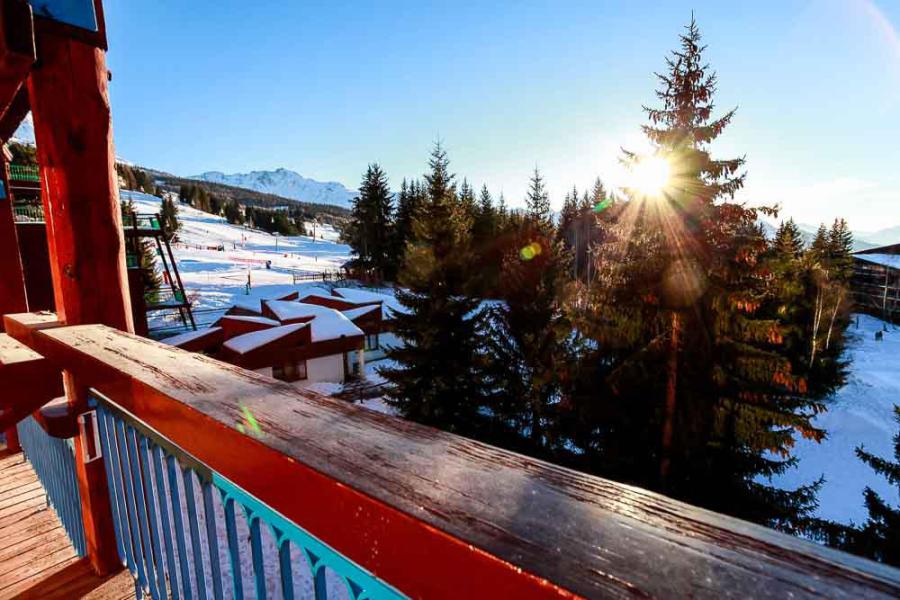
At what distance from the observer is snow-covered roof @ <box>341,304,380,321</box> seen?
2309 cm

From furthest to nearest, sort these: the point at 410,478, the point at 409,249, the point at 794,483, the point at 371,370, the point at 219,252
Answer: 1. the point at 219,252
2. the point at 371,370
3. the point at 794,483
4. the point at 409,249
5. the point at 410,478

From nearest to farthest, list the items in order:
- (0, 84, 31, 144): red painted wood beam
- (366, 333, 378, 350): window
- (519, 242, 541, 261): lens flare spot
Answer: (0, 84, 31, 144): red painted wood beam → (519, 242, 541, 261): lens flare spot → (366, 333, 378, 350): window

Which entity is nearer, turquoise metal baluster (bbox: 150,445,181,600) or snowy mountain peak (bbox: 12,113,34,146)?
turquoise metal baluster (bbox: 150,445,181,600)

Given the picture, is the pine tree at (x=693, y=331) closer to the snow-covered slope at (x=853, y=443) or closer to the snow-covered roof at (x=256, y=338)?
the snow-covered slope at (x=853, y=443)

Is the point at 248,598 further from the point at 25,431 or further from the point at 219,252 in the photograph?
the point at 219,252

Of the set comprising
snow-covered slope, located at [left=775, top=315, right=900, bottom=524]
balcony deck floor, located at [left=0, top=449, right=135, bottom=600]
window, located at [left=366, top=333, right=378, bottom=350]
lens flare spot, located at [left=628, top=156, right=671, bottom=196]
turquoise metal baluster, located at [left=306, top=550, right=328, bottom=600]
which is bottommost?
snow-covered slope, located at [left=775, top=315, right=900, bottom=524]

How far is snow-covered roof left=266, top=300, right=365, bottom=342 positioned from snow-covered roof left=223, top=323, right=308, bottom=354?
1195mm

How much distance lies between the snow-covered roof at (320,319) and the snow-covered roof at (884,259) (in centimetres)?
4673

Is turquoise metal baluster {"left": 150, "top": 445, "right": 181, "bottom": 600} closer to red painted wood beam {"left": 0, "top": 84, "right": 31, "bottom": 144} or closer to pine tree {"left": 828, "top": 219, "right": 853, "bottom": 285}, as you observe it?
red painted wood beam {"left": 0, "top": 84, "right": 31, "bottom": 144}

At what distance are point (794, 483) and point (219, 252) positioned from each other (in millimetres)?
60572

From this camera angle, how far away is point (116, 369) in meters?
1.44

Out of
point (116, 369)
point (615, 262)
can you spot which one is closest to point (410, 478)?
point (116, 369)

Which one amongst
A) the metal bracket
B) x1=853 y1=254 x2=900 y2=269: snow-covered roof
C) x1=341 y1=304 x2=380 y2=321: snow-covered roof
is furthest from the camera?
x1=853 y1=254 x2=900 y2=269: snow-covered roof

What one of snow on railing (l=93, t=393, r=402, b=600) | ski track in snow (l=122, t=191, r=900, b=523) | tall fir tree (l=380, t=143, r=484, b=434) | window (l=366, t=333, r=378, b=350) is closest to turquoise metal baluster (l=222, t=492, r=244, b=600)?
snow on railing (l=93, t=393, r=402, b=600)
